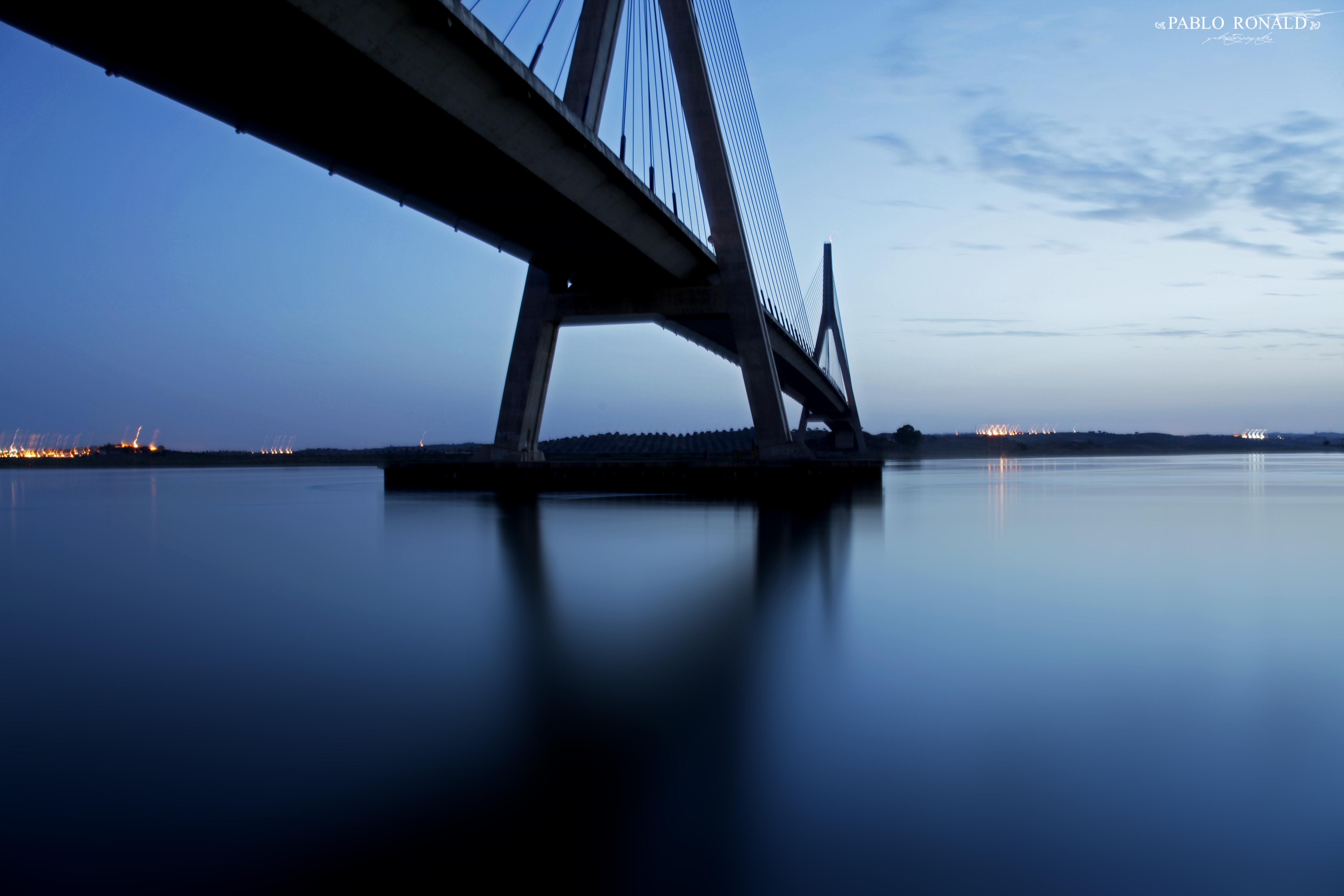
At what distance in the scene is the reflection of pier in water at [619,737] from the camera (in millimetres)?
2650

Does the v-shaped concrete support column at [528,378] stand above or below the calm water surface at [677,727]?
above

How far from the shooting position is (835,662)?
17.8 ft

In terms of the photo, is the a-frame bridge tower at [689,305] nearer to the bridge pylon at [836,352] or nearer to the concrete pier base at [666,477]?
the concrete pier base at [666,477]

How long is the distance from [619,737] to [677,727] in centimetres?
29

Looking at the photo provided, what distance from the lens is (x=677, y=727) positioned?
13.2 feet

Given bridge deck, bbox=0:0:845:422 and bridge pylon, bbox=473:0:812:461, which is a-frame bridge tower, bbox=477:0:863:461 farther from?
bridge deck, bbox=0:0:845:422

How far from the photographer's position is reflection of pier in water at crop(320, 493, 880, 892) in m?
2.65

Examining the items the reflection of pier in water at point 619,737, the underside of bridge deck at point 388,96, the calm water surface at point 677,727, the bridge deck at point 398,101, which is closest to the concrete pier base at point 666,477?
the bridge deck at point 398,101

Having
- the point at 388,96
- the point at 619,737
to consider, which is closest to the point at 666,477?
the point at 388,96

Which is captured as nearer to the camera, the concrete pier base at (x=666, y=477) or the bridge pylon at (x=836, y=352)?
the concrete pier base at (x=666, y=477)

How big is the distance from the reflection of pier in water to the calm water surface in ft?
0.06

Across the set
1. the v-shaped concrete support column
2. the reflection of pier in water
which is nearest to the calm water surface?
the reflection of pier in water

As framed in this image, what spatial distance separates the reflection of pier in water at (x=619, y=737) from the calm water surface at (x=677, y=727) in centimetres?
2

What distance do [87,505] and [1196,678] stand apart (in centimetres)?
2658
